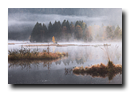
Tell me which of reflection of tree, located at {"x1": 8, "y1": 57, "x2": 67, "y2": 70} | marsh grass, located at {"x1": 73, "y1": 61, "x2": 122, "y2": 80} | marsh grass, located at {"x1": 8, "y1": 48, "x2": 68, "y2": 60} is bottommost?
marsh grass, located at {"x1": 73, "y1": 61, "x2": 122, "y2": 80}

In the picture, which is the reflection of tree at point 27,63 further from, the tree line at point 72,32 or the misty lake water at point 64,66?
the tree line at point 72,32

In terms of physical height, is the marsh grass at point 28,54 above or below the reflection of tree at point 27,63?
above

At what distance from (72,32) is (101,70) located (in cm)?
214

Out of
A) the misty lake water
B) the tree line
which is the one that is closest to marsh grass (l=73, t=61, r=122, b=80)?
the misty lake water

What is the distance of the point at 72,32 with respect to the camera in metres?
4.89

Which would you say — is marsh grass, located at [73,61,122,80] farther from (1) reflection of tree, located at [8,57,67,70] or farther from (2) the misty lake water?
(1) reflection of tree, located at [8,57,67,70]

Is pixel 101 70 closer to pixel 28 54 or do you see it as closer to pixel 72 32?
pixel 72 32

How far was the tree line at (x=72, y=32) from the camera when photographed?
15.6ft

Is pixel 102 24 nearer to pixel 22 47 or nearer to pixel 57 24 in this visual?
pixel 57 24

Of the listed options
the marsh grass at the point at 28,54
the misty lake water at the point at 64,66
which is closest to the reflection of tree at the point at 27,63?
the misty lake water at the point at 64,66

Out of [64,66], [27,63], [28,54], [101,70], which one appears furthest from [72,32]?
[27,63]

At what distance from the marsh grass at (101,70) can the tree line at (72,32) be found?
1228mm

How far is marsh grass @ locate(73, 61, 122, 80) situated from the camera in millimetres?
4542

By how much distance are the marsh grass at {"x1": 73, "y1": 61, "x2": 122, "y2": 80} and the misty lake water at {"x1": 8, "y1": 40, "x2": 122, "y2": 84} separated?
0.13 m
